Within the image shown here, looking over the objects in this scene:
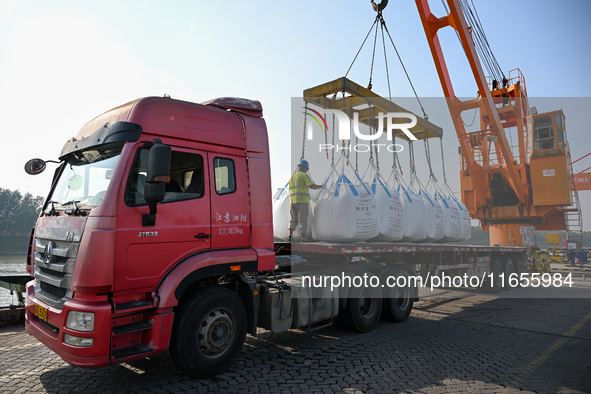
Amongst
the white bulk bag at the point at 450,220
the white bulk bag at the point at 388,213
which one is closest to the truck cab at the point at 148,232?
the white bulk bag at the point at 388,213

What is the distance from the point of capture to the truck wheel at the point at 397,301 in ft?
21.1

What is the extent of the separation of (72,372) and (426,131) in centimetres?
765

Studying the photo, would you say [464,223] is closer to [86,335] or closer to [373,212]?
[373,212]

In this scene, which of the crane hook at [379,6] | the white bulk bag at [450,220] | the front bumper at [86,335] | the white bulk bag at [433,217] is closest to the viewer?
the front bumper at [86,335]

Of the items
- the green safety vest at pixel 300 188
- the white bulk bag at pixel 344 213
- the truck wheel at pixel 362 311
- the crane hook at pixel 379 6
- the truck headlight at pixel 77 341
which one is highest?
the crane hook at pixel 379 6

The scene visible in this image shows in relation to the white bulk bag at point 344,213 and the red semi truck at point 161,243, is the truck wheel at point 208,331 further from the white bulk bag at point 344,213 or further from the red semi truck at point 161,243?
the white bulk bag at point 344,213

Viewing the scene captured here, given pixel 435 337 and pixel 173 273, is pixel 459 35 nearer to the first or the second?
pixel 435 337

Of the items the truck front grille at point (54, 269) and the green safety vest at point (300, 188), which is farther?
the green safety vest at point (300, 188)

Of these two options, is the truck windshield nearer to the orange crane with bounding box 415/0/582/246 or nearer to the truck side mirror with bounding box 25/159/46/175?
the truck side mirror with bounding box 25/159/46/175

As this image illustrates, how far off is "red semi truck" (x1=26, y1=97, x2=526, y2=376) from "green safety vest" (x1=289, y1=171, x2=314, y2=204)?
55.6 inches

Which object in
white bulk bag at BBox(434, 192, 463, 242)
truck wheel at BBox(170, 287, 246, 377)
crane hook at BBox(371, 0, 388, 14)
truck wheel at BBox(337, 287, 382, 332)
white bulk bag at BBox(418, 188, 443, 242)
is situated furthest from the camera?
crane hook at BBox(371, 0, 388, 14)

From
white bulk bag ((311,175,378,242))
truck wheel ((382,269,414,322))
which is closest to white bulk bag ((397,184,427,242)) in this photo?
truck wheel ((382,269,414,322))

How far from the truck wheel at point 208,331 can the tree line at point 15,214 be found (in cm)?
6707

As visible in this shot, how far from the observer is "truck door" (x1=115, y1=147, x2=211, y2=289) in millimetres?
3449
